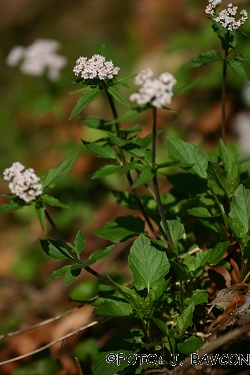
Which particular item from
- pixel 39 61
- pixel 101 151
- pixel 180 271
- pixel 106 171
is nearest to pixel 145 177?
pixel 106 171

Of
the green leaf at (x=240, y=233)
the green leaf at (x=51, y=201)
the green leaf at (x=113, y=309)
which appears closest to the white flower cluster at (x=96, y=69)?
the green leaf at (x=51, y=201)

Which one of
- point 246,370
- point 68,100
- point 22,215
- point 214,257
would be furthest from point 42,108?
point 246,370

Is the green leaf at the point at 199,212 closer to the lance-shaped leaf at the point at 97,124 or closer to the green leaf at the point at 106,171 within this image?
the green leaf at the point at 106,171

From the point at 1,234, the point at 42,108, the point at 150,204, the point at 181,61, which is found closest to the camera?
the point at 150,204

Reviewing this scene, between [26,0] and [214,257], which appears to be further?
[26,0]

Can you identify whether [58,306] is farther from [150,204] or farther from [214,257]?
[214,257]

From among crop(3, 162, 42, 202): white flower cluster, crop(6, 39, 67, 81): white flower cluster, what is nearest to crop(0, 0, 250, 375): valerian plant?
crop(3, 162, 42, 202): white flower cluster
